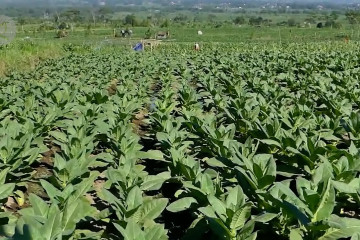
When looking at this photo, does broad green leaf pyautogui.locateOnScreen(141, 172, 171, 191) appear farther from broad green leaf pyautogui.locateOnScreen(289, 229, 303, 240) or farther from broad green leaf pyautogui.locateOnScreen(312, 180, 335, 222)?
broad green leaf pyautogui.locateOnScreen(312, 180, 335, 222)

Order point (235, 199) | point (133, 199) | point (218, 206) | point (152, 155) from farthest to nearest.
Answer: point (152, 155) < point (133, 199) < point (235, 199) < point (218, 206)

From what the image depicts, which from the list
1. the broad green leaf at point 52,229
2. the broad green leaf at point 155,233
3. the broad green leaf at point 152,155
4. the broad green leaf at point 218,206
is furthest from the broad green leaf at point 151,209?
the broad green leaf at point 152,155

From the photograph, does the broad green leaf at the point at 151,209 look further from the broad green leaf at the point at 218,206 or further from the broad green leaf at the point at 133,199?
the broad green leaf at the point at 218,206

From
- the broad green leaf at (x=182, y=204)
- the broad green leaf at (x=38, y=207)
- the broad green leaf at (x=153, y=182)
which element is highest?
the broad green leaf at (x=38, y=207)

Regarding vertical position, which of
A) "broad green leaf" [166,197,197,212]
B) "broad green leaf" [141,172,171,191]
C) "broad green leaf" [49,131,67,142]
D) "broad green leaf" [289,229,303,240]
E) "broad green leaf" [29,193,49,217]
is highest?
"broad green leaf" [29,193,49,217]

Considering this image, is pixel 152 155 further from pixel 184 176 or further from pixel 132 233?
pixel 132 233

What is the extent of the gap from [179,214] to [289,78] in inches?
267

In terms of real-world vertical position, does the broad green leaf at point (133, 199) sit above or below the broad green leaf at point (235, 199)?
below

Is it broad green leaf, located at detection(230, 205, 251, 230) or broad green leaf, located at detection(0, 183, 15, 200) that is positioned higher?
broad green leaf, located at detection(230, 205, 251, 230)

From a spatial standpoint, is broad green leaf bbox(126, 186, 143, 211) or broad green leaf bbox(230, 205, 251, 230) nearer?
broad green leaf bbox(230, 205, 251, 230)

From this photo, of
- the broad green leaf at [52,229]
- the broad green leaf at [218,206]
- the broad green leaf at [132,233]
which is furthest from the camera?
the broad green leaf at [218,206]

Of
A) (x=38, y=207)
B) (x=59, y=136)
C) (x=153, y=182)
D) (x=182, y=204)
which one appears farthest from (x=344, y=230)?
(x=59, y=136)

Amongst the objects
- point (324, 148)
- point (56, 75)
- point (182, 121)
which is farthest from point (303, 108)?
point (56, 75)

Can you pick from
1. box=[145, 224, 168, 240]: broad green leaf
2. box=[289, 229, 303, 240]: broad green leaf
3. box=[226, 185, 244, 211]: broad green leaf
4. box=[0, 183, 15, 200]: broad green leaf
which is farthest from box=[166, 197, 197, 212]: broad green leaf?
box=[0, 183, 15, 200]: broad green leaf
